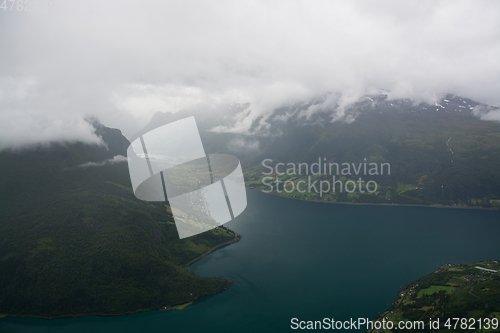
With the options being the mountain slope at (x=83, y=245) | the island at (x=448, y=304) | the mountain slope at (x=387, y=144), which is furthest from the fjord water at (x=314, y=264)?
the mountain slope at (x=387, y=144)

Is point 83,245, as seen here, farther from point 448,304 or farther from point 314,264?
point 448,304

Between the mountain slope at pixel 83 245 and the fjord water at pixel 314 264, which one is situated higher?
the mountain slope at pixel 83 245

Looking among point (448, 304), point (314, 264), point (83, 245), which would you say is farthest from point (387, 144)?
point (83, 245)

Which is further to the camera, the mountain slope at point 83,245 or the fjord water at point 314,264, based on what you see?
the mountain slope at point 83,245

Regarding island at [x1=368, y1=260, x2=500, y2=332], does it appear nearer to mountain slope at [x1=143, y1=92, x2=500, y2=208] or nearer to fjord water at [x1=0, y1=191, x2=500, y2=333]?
fjord water at [x1=0, y1=191, x2=500, y2=333]

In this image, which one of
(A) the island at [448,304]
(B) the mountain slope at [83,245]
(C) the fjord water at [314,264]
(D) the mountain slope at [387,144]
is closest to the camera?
(A) the island at [448,304]

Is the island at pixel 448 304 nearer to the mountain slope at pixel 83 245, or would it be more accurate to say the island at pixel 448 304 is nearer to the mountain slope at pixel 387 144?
the mountain slope at pixel 83 245

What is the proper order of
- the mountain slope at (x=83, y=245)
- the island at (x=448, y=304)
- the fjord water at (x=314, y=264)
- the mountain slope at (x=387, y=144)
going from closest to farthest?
the island at (x=448, y=304)
the fjord water at (x=314, y=264)
the mountain slope at (x=83, y=245)
the mountain slope at (x=387, y=144)

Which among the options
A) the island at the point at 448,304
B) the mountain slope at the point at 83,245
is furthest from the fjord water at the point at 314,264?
the mountain slope at the point at 83,245

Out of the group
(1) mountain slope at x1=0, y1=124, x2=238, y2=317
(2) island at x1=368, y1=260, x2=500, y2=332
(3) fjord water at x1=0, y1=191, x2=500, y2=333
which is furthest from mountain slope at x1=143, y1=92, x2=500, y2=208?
(2) island at x1=368, y1=260, x2=500, y2=332
